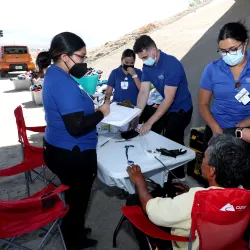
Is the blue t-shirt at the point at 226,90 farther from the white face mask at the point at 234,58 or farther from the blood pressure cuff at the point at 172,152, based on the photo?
the blood pressure cuff at the point at 172,152

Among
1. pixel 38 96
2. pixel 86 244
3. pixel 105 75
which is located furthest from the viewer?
pixel 105 75

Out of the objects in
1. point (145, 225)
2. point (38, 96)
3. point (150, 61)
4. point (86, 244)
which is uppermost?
point (150, 61)

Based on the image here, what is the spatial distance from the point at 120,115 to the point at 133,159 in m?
0.44

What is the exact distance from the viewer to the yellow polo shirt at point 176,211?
1420 mm

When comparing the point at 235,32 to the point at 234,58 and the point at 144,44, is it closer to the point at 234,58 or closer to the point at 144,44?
the point at 234,58

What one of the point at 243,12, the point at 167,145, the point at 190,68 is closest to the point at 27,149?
the point at 167,145

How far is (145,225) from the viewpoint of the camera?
158 cm

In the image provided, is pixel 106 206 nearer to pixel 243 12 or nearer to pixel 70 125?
pixel 70 125

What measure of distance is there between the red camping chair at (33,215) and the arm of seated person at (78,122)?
379 millimetres

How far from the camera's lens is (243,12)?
417 inches

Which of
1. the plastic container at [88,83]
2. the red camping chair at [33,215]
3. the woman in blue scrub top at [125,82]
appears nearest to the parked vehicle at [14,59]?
the woman in blue scrub top at [125,82]

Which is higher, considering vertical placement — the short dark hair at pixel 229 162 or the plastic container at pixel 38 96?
the short dark hair at pixel 229 162

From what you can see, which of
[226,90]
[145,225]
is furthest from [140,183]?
[226,90]

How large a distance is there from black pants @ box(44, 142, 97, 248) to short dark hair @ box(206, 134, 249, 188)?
2.79 ft
